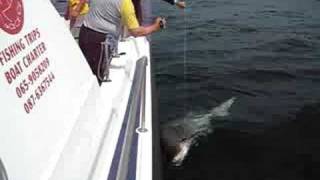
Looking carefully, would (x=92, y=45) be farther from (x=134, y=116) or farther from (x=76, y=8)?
(x=134, y=116)

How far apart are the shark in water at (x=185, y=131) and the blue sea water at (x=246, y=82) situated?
124mm

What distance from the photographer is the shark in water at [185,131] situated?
789 cm

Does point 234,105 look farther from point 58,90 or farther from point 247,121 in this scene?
point 58,90

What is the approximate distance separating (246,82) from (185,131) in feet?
9.77

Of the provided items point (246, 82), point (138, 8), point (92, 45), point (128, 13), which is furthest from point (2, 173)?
point (246, 82)

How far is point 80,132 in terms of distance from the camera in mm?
3584

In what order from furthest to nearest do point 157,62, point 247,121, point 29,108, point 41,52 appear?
point 157,62 → point 247,121 → point 41,52 → point 29,108

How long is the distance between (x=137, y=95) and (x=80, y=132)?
1100mm

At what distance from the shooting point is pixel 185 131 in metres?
8.77

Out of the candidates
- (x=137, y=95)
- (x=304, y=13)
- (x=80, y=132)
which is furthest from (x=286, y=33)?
(x=80, y=132)

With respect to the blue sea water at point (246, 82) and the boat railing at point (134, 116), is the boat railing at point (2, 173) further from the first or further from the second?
the blue sea water at point (246, 82)

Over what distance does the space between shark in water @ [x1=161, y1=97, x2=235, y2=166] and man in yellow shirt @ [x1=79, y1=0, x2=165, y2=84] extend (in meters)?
2.48

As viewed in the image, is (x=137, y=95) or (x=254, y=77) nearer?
(x=137, y=95)

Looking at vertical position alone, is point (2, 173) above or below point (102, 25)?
below
